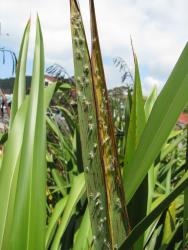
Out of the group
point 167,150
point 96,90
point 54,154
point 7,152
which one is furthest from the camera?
point 54,154

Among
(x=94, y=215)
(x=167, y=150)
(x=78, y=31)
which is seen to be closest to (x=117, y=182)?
(x=94, y=215)

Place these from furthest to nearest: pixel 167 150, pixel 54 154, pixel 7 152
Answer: pixel 54 154
pixel 167 150
pixel 7 152

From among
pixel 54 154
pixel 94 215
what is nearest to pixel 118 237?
pixel 94 215

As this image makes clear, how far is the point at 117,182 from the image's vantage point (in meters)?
0.44

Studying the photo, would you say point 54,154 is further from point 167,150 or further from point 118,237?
point 118,237

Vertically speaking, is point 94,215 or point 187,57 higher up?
point 187,57

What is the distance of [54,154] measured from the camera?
1831 mm

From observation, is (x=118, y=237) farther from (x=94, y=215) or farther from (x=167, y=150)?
(x=167, y=150)

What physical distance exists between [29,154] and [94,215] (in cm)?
10

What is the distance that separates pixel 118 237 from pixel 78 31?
205 mm

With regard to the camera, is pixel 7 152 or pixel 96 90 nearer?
pixel 96 90

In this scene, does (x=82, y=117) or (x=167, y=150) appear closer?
(x=82, y=117)

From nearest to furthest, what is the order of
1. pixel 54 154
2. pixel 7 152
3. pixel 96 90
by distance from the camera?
pixel 96 90, pixel 7 152, pixel 54 154

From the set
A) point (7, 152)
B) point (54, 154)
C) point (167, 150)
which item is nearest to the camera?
point (7, 152)
